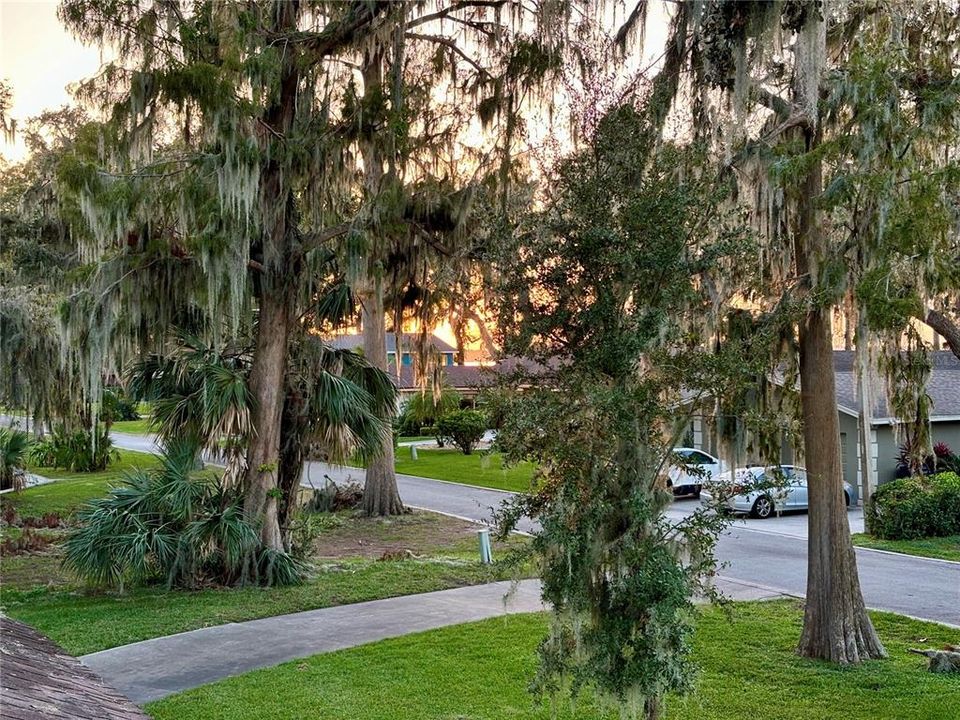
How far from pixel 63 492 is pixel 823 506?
66.1 feet

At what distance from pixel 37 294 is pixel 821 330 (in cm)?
1565

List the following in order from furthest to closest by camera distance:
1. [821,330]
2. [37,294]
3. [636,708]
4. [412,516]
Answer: [412,516]
[37,294]
[821,330]
[636,708]

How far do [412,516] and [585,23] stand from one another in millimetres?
11583

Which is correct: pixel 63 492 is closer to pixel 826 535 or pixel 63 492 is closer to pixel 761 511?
pixel 761 511

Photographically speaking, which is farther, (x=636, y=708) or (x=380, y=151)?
(x=380, y=151)

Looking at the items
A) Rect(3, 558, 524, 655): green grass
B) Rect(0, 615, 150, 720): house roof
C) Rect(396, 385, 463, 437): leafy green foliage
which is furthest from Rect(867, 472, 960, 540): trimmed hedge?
Rect(396, 385, 463, 437): leafy green foliage

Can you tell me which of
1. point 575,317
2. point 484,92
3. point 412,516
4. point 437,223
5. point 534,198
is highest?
point 484,92

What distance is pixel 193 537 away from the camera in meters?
11.5

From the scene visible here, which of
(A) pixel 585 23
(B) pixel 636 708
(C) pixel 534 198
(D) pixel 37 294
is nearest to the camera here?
(B) pixel 636 708

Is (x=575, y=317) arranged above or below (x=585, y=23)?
below

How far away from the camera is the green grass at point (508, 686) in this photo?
272 inches

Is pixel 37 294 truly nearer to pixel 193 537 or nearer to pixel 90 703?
pixel 193 537

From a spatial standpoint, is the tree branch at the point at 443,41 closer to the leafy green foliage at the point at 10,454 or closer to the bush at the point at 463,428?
the leafy green foliage at the point at 10,454

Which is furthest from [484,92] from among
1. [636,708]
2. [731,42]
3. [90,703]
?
[90,703]
